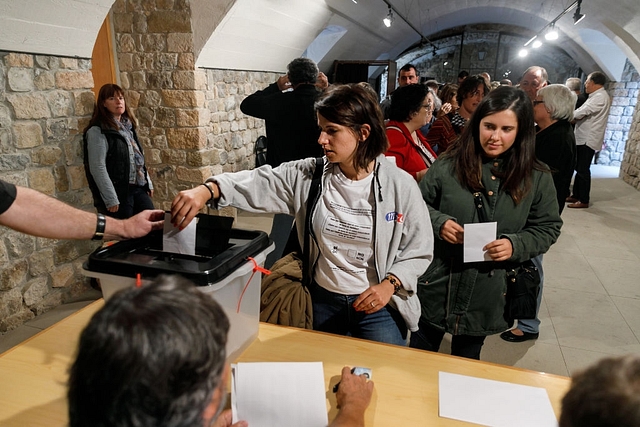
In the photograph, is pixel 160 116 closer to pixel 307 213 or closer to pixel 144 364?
pixel 307 213

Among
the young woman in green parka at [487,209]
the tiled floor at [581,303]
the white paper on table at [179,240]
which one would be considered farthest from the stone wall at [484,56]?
the white paper on table at [179,240]

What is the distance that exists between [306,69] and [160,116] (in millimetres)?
2178

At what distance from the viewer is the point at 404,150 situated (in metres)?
2.41

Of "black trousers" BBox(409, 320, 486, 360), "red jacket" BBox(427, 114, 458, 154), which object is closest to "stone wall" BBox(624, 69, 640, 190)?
"red jacket" BBox(427, 114, 458, 154)

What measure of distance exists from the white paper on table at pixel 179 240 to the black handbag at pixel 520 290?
3.63 feet

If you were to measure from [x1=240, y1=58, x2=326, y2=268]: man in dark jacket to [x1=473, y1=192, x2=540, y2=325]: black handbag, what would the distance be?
151 cm

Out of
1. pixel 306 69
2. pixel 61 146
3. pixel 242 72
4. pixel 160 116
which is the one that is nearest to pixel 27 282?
pixel 61 146

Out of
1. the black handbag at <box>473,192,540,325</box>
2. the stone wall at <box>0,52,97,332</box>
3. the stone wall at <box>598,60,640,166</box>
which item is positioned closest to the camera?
the black handbag at <box>473,192,540,325</box>

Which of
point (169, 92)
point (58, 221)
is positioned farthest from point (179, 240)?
point (169, 92)

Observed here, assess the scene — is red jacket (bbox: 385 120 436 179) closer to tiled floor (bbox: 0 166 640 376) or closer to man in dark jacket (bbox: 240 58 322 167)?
man in dark jacket (bbox: 240 58 322 167)

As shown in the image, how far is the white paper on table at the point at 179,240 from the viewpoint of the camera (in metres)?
1.21

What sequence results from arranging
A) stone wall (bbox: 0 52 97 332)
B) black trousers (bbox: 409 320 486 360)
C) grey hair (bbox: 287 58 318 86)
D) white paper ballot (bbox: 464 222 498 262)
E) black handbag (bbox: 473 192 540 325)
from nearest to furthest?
1. white paper ballot (bbox: 464 222 498 262)
2. black handbag (bbox: 473 192 540 325)
3. black trousers (bbox: 409 320 486 360)
4. stone wall (bbox: 0 52 97 332)
5. grey hair (bbox: 287 58 318 86)

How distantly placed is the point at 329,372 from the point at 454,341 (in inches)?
34.3

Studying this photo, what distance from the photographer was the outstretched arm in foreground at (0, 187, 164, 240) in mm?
1259
